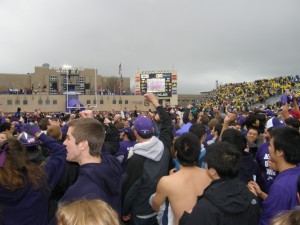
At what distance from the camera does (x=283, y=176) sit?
313 centimetres

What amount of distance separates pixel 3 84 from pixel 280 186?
3935 inches

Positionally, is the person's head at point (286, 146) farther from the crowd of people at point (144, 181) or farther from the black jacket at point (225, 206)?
the black jacket at point (225, 206)

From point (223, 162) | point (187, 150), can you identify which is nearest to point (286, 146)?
point (223, 162)

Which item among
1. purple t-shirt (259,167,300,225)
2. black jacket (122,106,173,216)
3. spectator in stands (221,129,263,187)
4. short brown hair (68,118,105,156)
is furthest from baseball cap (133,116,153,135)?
purple t-shirt (259,167,300,225)

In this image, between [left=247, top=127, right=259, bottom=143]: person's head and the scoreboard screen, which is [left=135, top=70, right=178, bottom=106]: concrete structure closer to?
the scoreboard screen

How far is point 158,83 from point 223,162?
6922cm

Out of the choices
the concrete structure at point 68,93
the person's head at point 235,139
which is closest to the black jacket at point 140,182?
the person's head at point 235,139

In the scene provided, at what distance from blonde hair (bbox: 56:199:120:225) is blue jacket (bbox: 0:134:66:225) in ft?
5.20

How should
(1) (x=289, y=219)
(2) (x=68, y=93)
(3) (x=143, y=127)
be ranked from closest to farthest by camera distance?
(1) (x=289, y=219) < (3) (x=143, y=127) < (2) (x=68, y=93)

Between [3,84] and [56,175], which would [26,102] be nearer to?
[3,84]

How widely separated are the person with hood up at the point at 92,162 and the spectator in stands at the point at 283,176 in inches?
55.0

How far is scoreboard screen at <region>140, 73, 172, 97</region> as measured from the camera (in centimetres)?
7138

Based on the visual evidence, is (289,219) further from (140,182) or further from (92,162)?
(140,182)

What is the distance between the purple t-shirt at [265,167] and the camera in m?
4.77
